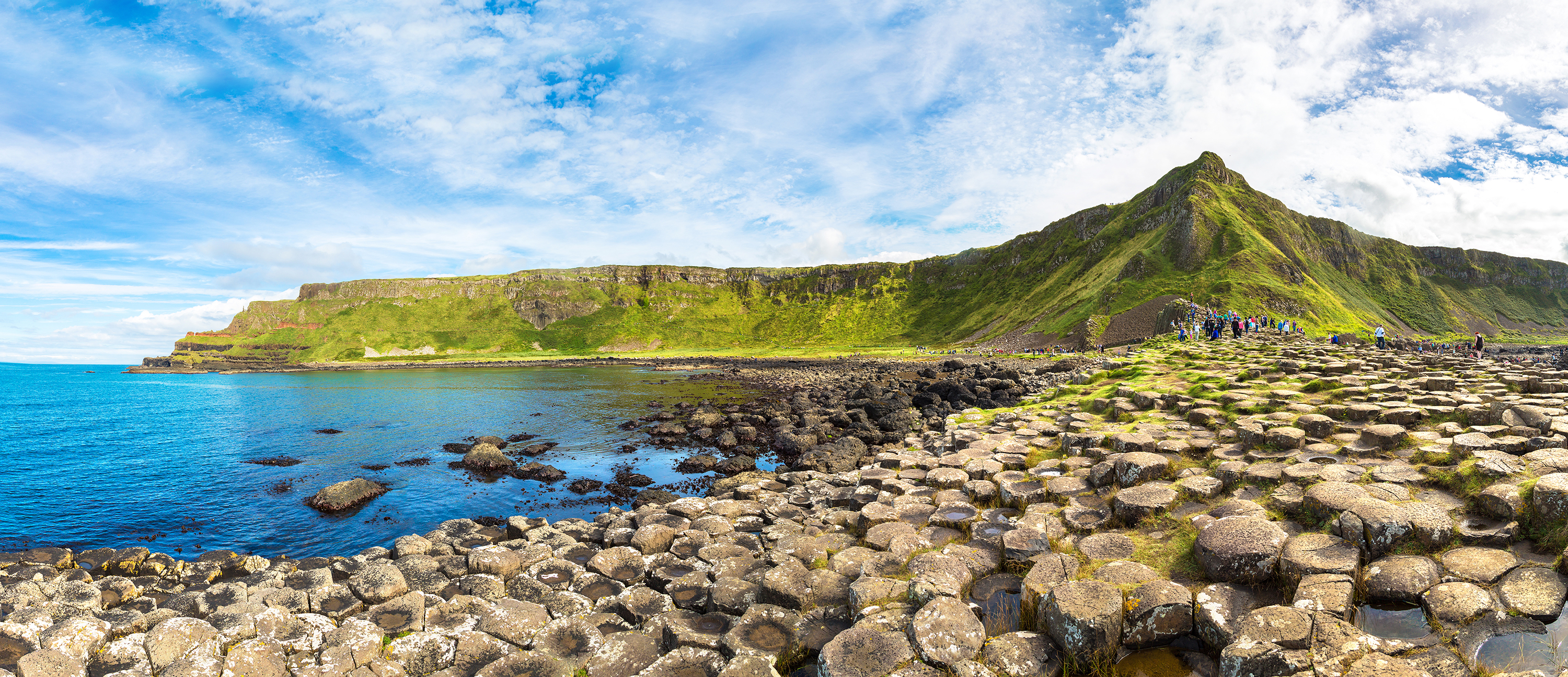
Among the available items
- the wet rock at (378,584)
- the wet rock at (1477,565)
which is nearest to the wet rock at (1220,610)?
the wet rock at (1477,565)

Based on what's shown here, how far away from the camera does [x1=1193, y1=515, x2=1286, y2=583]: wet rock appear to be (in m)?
6.75

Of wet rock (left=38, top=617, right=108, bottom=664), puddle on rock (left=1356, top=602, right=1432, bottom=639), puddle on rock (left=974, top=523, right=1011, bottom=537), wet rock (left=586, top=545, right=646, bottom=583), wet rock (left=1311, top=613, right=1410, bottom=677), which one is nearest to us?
wet rock (left=1311, top=613, right=1410, bottom=677)

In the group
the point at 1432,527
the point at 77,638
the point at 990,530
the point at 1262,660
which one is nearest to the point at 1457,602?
the point at 1432,527

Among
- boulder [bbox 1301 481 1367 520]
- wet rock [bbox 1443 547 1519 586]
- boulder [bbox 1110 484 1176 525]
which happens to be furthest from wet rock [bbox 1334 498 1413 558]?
boulder [bbox 1110 484 1176 525]

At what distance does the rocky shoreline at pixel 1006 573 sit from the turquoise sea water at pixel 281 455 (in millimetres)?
4207

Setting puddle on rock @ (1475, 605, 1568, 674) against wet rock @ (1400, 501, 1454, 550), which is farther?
wet rock @ (1400, 501, 1454, 550)

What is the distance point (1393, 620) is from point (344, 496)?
28748mm

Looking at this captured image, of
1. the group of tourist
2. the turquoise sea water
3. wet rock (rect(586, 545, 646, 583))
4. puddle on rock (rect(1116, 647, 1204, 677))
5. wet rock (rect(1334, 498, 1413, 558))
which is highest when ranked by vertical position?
the group of tourist

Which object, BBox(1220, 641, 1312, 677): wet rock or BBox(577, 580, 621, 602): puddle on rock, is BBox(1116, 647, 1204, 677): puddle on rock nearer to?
BBox(1220, 641, 1312, 677): wet rock

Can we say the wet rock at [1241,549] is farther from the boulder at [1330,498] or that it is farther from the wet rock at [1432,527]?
the wet rock at [1432,527]

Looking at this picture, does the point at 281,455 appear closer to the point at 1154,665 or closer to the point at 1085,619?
the point at 1085,619

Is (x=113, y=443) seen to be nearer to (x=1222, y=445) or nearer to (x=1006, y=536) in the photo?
(x=1006, y=536)

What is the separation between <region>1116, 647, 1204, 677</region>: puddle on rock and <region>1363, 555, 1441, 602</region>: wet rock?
2.11 m

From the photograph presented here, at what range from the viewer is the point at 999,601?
799 cm
